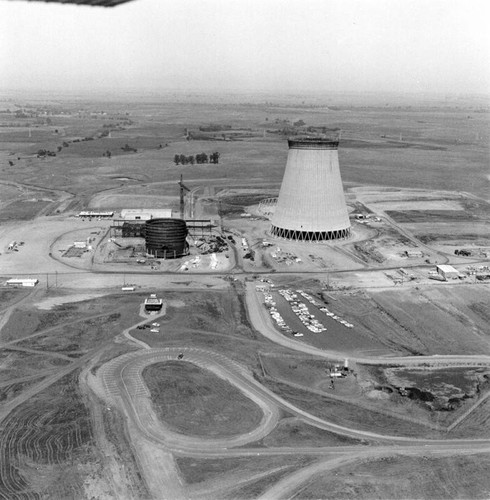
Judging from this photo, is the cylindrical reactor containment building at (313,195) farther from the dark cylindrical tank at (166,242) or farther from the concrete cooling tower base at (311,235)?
the dark cylindrical tank at (166,242)

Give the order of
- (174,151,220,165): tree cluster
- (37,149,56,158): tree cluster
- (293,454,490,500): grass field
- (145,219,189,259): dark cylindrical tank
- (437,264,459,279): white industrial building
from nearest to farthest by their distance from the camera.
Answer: (293,454,490,500): grass field, (437,264,459,279): white industrial building, (145,219,189,259): dark cylindrical tank, (174,151,220,165): tree cluster, (37,149,56,158): tree cluster

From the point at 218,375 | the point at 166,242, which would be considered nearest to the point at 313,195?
the point at 166,242

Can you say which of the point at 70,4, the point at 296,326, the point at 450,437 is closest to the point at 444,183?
the point at 296,326

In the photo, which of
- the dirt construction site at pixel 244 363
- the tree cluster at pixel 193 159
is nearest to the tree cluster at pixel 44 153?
the tree cluster at pixel 193 159

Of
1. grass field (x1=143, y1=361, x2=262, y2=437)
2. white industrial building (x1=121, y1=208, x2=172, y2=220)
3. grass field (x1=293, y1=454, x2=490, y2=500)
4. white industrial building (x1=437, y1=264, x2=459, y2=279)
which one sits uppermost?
grass field (x1=293, y1=454, x2=490, y2=500)

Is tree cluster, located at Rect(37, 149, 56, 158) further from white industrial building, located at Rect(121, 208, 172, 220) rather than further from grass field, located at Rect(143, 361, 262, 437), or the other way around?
grass field, located at Rect(143, 361, 262, 437)

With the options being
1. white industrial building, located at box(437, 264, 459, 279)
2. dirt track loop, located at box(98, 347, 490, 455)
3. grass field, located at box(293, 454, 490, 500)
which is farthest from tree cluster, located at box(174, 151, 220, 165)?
grass field, located at box(293, 454, 490, 500)

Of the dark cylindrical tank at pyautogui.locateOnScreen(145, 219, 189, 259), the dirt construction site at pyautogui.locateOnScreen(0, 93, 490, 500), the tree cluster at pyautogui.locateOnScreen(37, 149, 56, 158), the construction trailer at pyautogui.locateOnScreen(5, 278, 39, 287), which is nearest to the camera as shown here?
the dirt construction site at pyautogui.locateOnScreen(0, 93, 490, 500)

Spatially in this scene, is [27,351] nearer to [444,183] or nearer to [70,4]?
[70,4]
